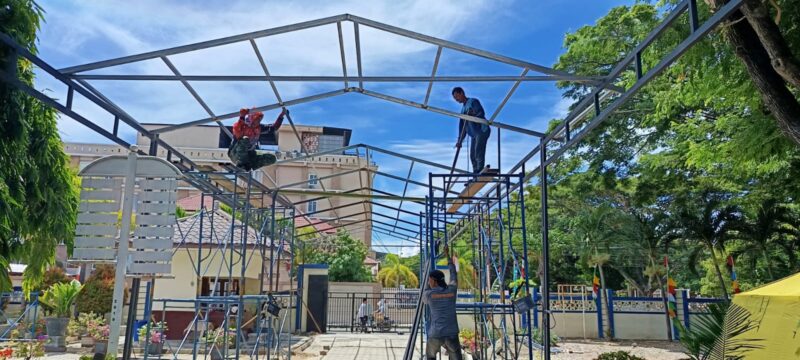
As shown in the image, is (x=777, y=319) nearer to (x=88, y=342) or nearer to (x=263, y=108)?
(x=263, y=108)

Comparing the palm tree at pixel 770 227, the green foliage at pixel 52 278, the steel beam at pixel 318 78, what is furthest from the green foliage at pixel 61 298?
the palm tree at pixel 770 227

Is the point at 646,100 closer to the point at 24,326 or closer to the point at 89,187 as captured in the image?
the point at 89,187

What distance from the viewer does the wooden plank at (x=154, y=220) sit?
5.26 m

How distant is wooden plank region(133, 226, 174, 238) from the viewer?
207 inches

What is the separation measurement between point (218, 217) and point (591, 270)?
68.1ft

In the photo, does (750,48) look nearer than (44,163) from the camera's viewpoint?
Yes

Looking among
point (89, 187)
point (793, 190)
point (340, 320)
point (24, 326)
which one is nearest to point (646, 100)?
point (793, 190)

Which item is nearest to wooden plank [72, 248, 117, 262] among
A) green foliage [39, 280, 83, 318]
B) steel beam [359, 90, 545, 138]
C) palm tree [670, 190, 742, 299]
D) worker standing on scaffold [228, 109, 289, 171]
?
worker standing on scaffold [228, 109, 289, 171]

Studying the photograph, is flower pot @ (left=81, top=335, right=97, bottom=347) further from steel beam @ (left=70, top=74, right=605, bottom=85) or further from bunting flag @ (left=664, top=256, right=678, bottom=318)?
bunting flag @ (left=664, top=256, right=678, bottom=318)

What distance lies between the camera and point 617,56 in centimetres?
1293

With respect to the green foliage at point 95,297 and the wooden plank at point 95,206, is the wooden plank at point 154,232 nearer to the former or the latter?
the wooden plank at point 95,206

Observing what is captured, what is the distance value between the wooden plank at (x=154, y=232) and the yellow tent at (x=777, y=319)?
20.7 feet

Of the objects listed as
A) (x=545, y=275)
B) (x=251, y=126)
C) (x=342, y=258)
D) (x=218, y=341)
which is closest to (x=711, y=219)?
(x=545, y=275)

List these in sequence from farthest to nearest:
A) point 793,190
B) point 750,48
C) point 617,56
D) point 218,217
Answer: point 218,217
point 617,56
point 793,190
point 750,48
